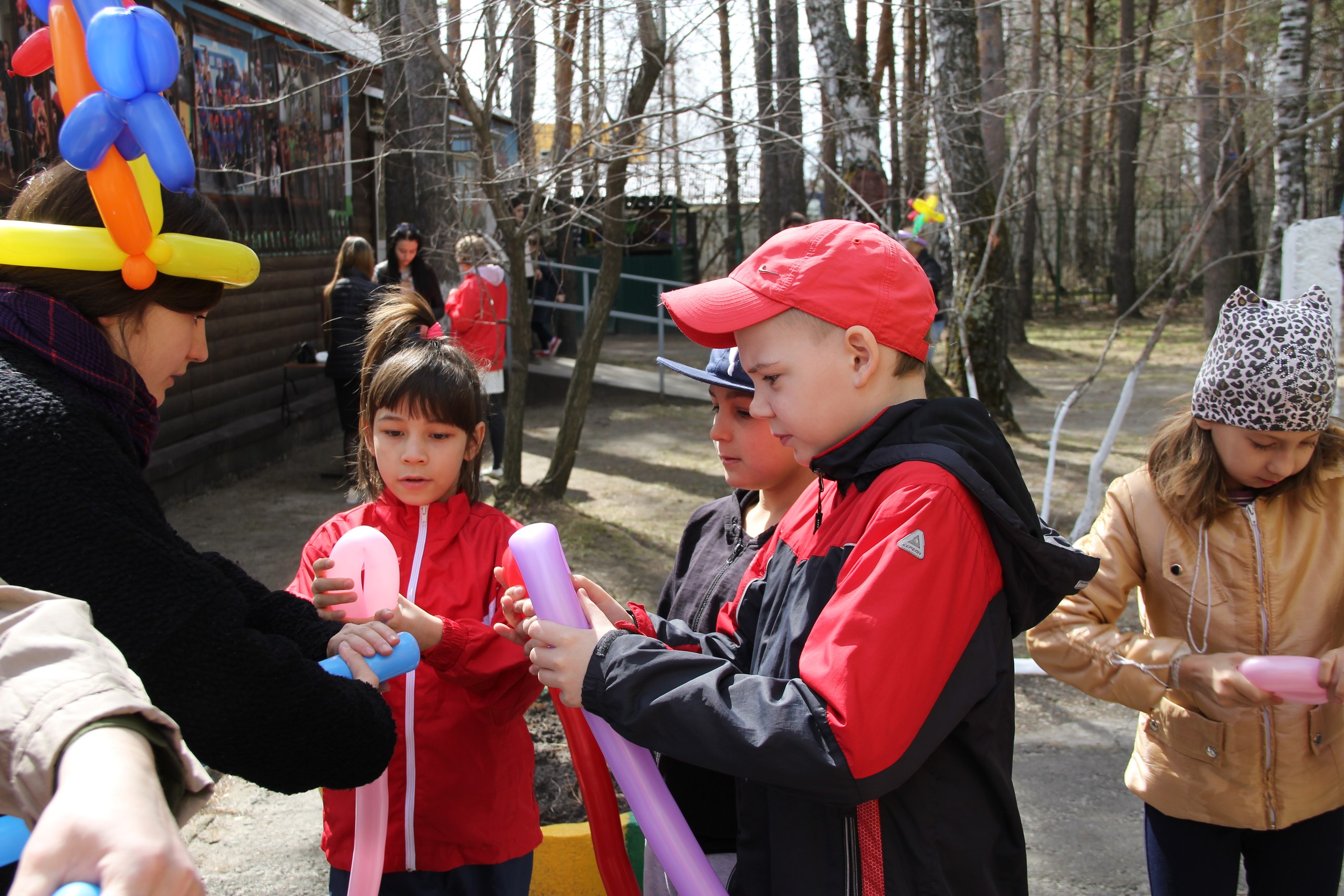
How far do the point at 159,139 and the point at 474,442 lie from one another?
52.4 inches

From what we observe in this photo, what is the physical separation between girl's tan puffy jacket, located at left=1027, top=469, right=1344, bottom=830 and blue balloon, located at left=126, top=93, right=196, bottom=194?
1.95 metres

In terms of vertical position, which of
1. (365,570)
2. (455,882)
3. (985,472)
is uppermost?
(985,472)

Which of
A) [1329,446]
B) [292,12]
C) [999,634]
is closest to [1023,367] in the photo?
[292,12]

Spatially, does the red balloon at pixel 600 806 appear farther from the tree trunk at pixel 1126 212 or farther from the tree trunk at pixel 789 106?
the tree trunk at pixel 1126 212

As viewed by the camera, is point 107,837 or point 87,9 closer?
point 107,837

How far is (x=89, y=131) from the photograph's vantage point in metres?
1.43

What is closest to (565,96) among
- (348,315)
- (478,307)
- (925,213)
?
(478,307)

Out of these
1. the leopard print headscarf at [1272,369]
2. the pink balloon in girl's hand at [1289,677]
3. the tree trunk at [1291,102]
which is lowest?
the pink balloon in girl's hand at [1289,677]

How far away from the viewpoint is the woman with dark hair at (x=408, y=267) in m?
8.12

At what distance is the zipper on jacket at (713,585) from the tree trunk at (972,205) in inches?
228

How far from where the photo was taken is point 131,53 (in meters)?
1.44

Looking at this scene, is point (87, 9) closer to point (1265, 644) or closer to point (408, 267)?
point (1265, 644)

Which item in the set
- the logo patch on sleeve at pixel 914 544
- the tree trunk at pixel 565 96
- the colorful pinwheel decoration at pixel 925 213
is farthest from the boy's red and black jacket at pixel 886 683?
the colorful pinwheel decoration at pixel 925 213

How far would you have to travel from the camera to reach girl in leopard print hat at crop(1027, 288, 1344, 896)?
7.19ft
